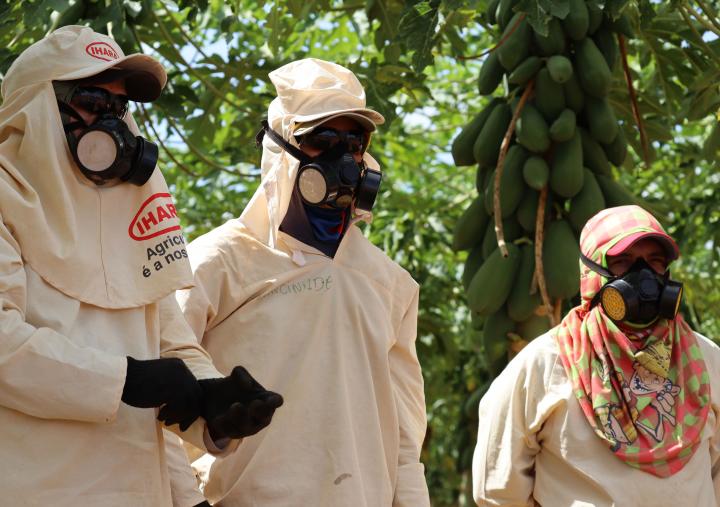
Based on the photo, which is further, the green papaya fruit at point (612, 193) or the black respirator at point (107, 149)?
the green papaya fruit at point (612, 193)

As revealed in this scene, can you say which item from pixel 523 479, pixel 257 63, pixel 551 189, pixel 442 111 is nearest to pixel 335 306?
pixel 523 479

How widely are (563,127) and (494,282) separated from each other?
65 centimetres

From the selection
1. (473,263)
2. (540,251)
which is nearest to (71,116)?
(540,251)

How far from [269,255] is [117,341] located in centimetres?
86

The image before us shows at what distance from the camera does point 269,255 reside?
349 cm

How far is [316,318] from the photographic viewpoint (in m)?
3.41

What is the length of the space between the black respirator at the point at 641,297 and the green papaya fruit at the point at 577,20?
1582 mm

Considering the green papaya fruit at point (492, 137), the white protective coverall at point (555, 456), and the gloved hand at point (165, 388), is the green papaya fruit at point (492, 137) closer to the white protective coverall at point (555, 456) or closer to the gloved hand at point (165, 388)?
the white protective coverall at point (555, 456)

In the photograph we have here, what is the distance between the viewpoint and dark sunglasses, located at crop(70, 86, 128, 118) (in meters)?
2.77

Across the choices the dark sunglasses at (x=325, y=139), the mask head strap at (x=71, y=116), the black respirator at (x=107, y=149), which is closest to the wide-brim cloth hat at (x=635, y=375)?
the dark sunglasses at (x=325, y=139)

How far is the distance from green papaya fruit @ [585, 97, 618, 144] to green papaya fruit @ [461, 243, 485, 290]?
25.7 inches

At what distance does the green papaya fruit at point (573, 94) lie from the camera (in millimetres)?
5234

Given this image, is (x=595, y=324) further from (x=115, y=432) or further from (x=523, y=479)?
(x=115, y=432)

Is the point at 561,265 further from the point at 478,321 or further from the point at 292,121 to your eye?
the point at 292,121
